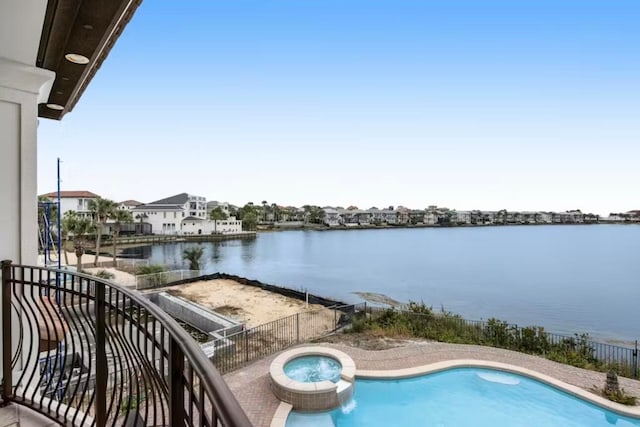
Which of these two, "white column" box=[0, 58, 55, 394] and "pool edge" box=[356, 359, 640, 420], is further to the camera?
"pool edge" box=[356, 359, 640, 420]

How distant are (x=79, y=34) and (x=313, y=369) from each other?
7628 mm

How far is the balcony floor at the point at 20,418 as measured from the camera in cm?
230

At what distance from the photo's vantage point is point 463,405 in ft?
24.4

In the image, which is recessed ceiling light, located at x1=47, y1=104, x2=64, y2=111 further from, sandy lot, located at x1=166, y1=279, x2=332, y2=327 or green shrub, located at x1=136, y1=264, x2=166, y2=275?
green shrub, located at x1=136, y1=264, x2=166, y2=275

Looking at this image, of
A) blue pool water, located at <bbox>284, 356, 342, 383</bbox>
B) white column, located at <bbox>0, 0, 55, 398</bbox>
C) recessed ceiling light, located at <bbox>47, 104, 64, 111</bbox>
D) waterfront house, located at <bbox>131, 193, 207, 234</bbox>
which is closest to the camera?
white column, located at <bbox>0, 0, 55, 398</bbox>

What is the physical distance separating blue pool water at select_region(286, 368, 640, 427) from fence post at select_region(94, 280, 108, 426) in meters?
5.10

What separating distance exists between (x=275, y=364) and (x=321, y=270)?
23690 mm

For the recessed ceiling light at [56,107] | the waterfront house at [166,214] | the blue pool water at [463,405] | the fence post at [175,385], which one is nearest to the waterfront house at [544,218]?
the waterfront house at [166,214]

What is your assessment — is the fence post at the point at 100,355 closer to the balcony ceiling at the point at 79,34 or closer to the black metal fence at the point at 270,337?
the balcony ceiling at the point at 79,34

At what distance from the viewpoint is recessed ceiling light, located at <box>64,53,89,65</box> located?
3.06 m

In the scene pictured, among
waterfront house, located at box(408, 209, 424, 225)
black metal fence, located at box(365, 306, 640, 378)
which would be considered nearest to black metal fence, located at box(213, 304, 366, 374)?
black metal fence, located at box(365, 306, 640, 378)

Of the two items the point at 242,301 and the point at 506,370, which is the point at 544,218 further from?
the point at 506,370

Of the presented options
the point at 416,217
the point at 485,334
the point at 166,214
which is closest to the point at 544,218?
the point at 416,217

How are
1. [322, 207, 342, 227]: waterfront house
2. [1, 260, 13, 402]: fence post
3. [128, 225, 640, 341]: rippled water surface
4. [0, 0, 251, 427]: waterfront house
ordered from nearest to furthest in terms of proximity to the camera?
[0, 0, 251, 427]: waterfront house → [1, 260, 13, 402]: fence post → [128, 225, 640, 341]: rippled water surface → [322, 207, 342, 227]: waterfront house
